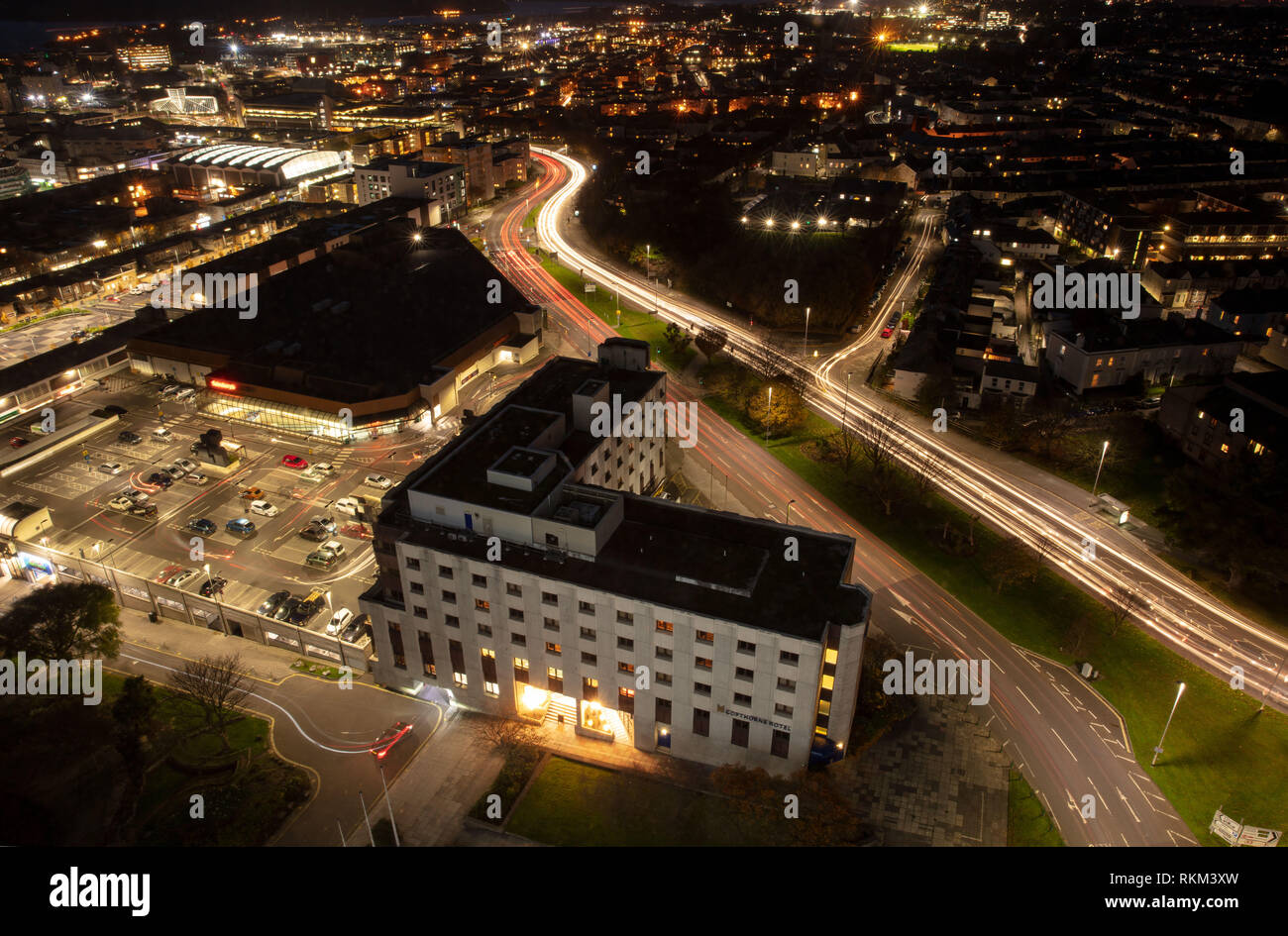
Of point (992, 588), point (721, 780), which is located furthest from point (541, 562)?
point (992, 588)

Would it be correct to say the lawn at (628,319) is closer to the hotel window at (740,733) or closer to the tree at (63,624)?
the hotel window at (740,733)

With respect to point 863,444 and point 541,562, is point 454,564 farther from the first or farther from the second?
point 863,444

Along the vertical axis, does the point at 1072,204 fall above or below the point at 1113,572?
above

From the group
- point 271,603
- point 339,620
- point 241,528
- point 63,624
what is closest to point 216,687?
point 339,620

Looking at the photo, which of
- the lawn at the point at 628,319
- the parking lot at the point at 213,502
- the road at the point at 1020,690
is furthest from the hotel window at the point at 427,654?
the lawn at the point at 628,319

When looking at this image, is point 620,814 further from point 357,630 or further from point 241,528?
point 241,528

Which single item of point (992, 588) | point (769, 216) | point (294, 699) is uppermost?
point (769, 216)
